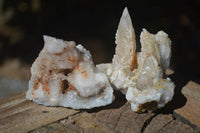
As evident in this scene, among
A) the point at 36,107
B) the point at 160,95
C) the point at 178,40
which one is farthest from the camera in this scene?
the point at 178,40

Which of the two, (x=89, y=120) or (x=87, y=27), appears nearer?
(x=89, y=120)

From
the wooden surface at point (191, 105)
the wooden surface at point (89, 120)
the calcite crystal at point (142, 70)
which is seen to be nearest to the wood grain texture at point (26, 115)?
the wooden surface at point (89, 120)

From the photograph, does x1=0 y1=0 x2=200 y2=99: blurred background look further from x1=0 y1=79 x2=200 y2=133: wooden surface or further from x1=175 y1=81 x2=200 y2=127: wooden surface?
x1=0 y1=79 x2=200 y2=133: wooden surface

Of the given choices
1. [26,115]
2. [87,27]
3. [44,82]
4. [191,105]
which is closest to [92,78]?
[44,82]

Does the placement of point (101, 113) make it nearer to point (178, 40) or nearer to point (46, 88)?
point (46, 88)

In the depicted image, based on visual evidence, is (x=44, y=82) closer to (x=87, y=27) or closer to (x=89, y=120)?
(x=89, y=120)

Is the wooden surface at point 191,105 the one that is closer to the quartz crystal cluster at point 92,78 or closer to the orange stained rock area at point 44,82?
the quartz crystal cluster at point 92,78

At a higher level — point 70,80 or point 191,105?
point 70,80

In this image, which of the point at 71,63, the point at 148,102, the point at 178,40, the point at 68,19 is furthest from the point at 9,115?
the point at 178,40
